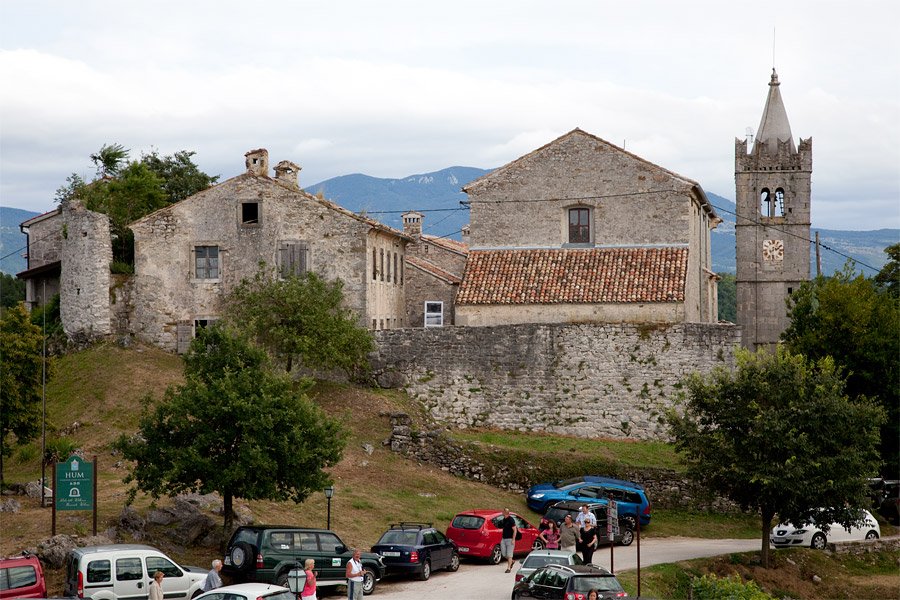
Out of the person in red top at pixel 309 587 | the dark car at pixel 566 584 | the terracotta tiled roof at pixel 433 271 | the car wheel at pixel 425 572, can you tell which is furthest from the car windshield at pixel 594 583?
the terracotta tiled roof at pixel 433 271

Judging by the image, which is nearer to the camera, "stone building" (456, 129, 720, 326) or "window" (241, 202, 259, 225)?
"stone building" (456, 129, 720, 326)

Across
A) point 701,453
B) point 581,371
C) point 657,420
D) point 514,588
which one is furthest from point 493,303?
point 514,588

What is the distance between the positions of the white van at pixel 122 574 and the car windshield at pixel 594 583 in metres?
7.78

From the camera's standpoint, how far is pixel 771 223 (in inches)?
2776

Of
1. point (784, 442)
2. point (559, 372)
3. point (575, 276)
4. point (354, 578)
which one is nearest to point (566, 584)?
point (354, 578)

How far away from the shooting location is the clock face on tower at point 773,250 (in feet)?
230

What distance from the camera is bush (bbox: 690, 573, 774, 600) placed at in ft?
86.5

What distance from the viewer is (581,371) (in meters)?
41.5

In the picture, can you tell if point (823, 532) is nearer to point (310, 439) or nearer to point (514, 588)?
point (514, 588)

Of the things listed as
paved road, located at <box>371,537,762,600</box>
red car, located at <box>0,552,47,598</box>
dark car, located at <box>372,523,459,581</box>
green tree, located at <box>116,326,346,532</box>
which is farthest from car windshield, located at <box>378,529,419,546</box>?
red car, located at <box>0,552,47,598</box>

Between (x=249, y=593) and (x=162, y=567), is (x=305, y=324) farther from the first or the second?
(x=249, y=593)

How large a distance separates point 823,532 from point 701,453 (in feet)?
19.3

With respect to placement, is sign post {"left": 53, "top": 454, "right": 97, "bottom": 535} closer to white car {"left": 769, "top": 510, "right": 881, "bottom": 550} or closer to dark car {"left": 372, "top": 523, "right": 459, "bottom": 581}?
dark car {"left": 372, "top": 523, "right": 459, "bottom": 581}

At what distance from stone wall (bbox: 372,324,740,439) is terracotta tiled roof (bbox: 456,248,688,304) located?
6.47ft
